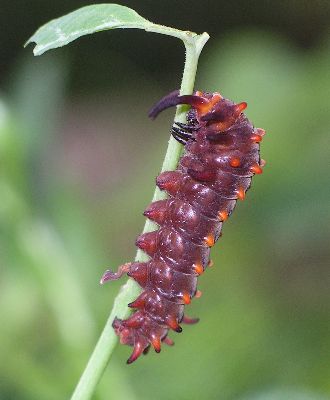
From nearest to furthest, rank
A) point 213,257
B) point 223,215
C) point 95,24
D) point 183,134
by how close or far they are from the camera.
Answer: point 95,24, point 183,134, point 223,215, point 213,257

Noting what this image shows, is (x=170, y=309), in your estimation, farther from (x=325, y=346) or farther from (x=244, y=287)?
(x=244, y=287)

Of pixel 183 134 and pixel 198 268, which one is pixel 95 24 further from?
pixel 198 268

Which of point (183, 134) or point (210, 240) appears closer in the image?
point (183, 134)

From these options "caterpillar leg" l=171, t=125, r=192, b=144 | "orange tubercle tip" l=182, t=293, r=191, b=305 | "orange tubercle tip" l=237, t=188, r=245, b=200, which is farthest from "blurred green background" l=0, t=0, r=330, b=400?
"caterpillar leg" l=171, t=125, r=192, b=144

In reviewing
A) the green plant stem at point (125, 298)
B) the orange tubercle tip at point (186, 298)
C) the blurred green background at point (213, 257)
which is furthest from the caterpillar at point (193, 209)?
the blurred green background at point (213, 257)

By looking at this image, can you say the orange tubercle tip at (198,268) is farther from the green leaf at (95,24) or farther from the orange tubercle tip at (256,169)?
the green leaf at (95,24)

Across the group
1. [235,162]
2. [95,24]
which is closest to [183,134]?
[235,162]
